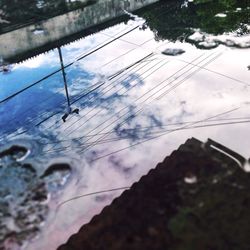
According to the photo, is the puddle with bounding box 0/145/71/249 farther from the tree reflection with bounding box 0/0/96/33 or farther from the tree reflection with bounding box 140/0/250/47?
the tree reflection with bounding box 0/0/96/33

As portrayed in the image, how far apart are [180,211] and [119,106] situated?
2747 mm

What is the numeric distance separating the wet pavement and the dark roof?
0.82 feet

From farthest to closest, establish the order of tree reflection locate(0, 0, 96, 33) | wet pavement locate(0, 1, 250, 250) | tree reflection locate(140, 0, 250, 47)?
1. tree reflection locate(0, 0, 96, 33)
2. tree reflection locate(140, 0, 250, 47)
3. wet pavement locate(0, 1, 250, 250)

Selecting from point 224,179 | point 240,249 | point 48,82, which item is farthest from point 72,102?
point 240,249

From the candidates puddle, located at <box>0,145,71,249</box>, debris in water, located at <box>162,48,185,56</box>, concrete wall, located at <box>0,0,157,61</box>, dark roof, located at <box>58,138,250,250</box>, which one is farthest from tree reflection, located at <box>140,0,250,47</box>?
puddle, located at <box>0,145,71,249</box>

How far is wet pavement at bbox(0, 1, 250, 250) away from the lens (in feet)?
17.0

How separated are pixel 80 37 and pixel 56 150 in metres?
4.35

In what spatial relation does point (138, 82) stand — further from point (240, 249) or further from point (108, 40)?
point (240, 249)

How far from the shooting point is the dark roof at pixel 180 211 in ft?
13.9

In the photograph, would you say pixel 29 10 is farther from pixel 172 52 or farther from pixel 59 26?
pixel 172 52

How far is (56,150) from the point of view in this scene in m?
5.69

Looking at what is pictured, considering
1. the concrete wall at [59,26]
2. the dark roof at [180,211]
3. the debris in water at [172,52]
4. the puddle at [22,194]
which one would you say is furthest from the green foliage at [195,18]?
the puddle at [22,194]

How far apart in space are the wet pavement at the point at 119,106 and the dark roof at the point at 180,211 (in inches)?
9.8

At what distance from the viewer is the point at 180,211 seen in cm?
458
